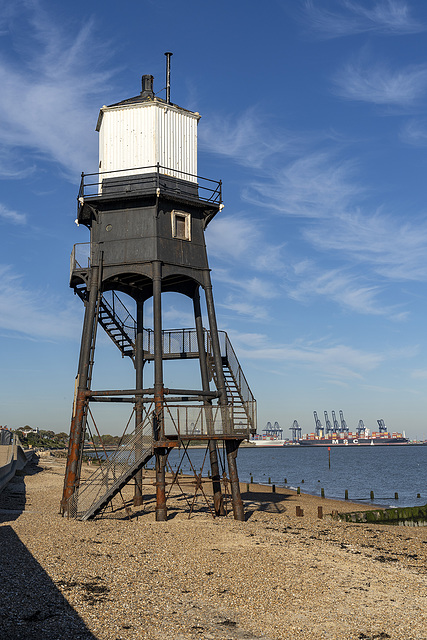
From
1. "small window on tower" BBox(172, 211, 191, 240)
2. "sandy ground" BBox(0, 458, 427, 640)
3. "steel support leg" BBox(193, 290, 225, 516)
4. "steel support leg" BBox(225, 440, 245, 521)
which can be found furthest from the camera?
"small window on tower" BBox(172, 211, 191, 240)

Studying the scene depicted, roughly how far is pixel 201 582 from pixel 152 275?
13.1m

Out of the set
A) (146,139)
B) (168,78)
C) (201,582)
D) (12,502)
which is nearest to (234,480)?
(201,582)

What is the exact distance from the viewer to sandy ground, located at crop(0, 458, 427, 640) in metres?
11.2

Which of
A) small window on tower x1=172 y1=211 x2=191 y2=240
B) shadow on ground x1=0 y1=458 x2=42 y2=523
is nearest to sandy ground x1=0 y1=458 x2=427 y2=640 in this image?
shadow on ground x1=0 y1=458 x2=42 y2=523

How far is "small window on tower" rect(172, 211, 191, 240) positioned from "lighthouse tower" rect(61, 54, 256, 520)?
0.14ft

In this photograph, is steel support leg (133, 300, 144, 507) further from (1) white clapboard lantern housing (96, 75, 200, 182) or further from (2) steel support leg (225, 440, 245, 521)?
(1) white clapboard lantern housing (96, 75, 200, 182)

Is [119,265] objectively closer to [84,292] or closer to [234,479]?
[84,292]

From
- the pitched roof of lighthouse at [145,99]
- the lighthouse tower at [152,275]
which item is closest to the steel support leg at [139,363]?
the lighthouse tower at [152,275]

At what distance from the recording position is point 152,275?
24250 millimetres

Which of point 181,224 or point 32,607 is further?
point 181,224

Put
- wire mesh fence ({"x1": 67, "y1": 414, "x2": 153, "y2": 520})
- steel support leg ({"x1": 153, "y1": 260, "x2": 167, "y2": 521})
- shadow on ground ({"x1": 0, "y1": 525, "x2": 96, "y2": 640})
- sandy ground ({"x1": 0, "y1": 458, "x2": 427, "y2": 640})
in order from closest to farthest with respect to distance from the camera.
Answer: shadow on ground ({"x1": 0, "y1": 525, "x2": 96, "y2": 640}) → sandy ground ({"x1": 0, "y1": 458, "x2": 427, "y2": 640}) → wire mesh fence ({"x1": 67, "y1": 414, "x2": 153, "y2": 520}) → steel support leg ({"x1": 153, "y1": 260, "x2": 167, "y2": 521})

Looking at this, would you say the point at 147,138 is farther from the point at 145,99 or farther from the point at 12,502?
the point at 12,502

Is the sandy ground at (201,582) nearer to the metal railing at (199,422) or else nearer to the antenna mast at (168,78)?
the metal railing at (199,422)

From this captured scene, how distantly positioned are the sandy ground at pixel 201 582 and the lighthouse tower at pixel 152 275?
2462 mm
